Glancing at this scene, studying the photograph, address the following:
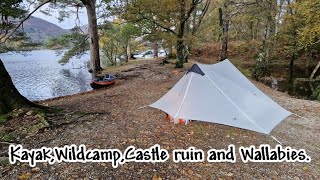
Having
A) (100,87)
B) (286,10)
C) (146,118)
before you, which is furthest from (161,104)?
(286,10)

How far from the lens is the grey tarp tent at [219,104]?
6.55 metres

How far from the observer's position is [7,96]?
673 cm

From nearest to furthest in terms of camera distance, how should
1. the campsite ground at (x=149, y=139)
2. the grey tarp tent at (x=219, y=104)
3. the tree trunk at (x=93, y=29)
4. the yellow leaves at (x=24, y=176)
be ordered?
the yellow leaves at (x=24, y=176), the campsite ground at (x=149, y=139), the grey tarp tent at (x=219, y=104), the tree trunk at (x=93, y=29)

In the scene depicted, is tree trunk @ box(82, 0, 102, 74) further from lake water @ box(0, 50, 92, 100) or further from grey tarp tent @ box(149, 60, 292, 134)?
grey tarp tent @ box(149, 60, 292, 134)

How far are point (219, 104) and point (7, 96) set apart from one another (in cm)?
563

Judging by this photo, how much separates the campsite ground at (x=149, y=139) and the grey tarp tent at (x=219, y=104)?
489 millimetres

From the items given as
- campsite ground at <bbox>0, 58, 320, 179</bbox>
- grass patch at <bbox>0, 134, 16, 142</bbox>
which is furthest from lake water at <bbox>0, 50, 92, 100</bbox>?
grass patch at <bbox>0, 134, 16, 142</bbox>

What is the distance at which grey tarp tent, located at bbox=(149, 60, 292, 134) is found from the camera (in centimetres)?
655

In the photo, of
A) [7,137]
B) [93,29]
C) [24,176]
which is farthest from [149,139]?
[93,29]

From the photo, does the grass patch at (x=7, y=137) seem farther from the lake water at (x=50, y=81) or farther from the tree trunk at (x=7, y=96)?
the lake water at (x=50, y=81)

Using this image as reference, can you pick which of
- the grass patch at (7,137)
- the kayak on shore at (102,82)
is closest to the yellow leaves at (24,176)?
the grass patch at (7,137)

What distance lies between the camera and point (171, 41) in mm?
16078

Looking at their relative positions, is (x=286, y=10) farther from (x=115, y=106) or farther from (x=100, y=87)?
(x=115, y=106)

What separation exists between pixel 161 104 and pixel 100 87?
7992 mm
